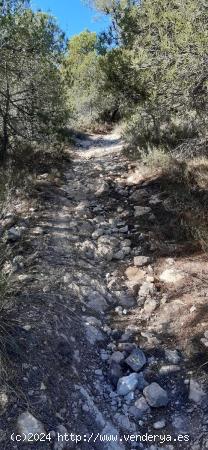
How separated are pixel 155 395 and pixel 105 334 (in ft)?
2.64

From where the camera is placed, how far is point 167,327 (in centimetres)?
372

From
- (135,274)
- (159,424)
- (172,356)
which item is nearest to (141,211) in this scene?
(135,274)

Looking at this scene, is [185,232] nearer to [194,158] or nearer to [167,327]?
[167,327]

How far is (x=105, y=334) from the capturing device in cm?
366

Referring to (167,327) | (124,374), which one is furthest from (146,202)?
(124,374)

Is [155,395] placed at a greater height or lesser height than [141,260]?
lesser

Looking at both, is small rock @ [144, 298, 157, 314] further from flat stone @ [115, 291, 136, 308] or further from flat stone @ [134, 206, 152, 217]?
flat stone @ [134, 206, 152, 217]

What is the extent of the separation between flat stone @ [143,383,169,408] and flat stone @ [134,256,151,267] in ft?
6.11

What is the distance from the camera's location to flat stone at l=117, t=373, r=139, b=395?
308 centimetres

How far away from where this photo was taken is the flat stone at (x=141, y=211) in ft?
20.3

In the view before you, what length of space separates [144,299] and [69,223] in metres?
2.05

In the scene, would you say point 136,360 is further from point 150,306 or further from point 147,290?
point 147,290

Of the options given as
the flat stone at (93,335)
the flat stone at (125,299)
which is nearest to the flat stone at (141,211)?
the flat stone at (125,299)

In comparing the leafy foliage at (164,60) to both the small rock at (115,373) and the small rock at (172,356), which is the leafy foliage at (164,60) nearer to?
the small rock at (172,356)
